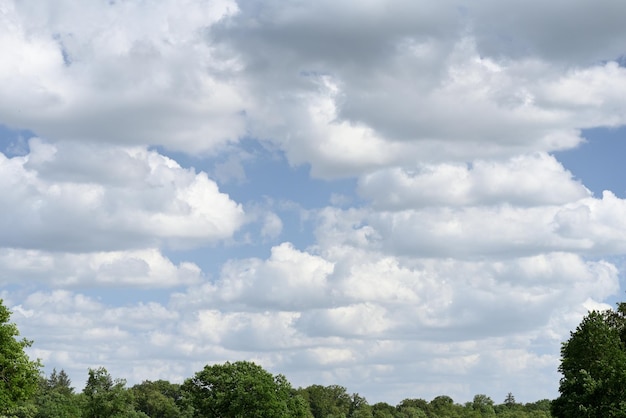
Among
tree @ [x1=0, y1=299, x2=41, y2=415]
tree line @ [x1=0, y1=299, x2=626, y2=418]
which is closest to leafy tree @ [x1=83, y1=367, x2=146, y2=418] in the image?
tree line @ [x1=0, y1=299, x2=626, y2=418]

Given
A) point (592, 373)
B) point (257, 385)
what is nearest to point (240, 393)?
point (257, 385)

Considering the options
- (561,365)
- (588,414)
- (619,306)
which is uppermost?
(619,306)

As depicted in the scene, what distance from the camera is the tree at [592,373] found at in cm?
9531

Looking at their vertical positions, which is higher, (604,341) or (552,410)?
(604,341)

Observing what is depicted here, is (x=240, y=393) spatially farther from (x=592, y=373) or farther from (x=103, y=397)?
(x=592, y=373)

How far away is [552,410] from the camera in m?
108

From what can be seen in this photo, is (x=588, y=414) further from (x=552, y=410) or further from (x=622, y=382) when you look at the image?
(x=552, y=410)

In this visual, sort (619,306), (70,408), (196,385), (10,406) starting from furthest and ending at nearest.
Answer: (70,408)
(196,385)
(619,306)
(10,406)

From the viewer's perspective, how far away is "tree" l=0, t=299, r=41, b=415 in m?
82.6

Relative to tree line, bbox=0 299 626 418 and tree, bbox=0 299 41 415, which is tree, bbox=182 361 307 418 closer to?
tree line, bbox=0 299 626 418

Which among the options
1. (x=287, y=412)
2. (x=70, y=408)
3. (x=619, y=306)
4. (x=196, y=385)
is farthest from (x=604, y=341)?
(x=70, y=408)

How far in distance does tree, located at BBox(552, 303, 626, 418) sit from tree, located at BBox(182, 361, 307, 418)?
50.0m

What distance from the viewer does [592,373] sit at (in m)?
102

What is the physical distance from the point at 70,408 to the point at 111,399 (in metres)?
61.5
